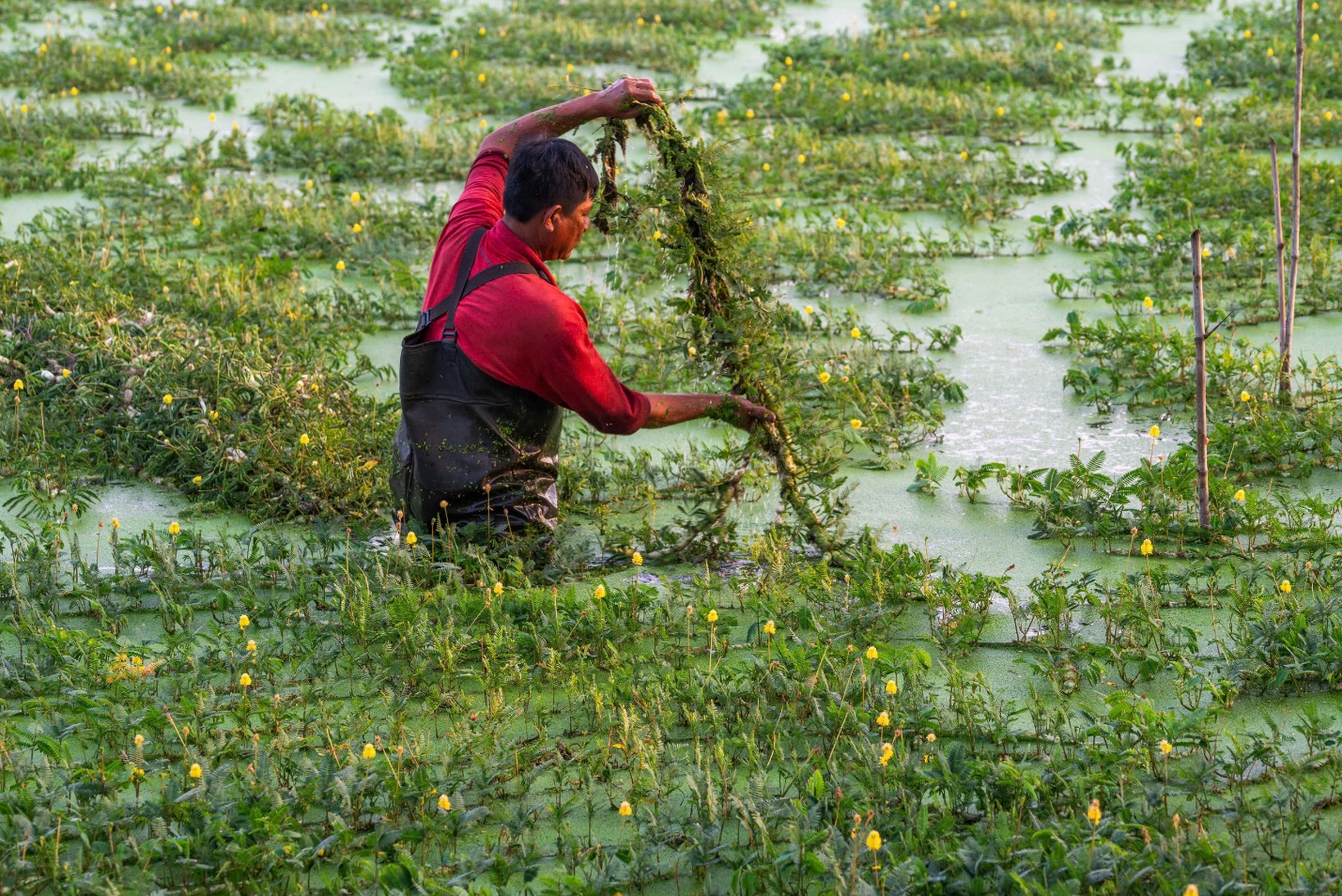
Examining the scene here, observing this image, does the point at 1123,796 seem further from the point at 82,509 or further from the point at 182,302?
the point at 182,302

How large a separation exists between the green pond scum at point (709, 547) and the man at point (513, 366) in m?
0.17

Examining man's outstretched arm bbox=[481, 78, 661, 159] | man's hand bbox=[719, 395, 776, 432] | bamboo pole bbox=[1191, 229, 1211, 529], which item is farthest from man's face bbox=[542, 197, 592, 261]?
bamboo pole bbox=[1191, 229, 1211, 529]

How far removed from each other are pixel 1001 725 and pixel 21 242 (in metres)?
5.61

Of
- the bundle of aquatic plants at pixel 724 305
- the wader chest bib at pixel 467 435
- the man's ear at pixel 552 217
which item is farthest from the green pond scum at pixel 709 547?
the man's ear at pixel 552 217

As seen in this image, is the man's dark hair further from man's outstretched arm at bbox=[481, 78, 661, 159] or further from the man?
man's outstretched arm at bbox=[481, 78, 661, 159]

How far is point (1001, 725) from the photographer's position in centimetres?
368

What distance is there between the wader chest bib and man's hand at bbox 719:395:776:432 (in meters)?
0.54

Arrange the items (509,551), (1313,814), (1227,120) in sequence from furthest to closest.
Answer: (1227,120) → (509,551) → (1313,814)

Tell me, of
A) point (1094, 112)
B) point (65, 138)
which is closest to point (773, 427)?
point (1094, 112)

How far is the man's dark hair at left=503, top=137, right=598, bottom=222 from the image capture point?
13.9ft

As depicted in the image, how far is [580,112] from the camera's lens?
4676mm

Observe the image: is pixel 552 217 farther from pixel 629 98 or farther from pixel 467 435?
pixel 467 435

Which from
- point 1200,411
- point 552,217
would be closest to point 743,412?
point 552,217

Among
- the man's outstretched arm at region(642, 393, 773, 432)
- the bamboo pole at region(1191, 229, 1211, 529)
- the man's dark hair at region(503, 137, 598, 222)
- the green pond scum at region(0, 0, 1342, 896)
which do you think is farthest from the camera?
the bamboo pole at region(1191, 229, 1211, 529)
